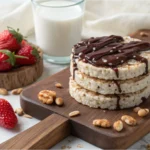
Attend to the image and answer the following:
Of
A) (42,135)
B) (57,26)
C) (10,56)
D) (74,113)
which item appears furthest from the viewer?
(57,26)

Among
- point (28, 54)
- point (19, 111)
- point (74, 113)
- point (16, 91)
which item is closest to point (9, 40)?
point (28, 54)

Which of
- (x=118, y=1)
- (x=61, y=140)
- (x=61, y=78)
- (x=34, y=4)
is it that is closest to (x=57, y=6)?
(x=34, y=4)

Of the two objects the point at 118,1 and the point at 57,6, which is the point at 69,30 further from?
the point at 118,1

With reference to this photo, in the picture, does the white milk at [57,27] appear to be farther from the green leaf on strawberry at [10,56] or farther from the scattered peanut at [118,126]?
the scattered peanut at [118,126]

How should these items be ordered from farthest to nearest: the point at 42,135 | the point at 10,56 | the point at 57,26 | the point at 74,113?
the point at 57,26 < the point at 10,56 < the point at 74,113 < the point at 42,135

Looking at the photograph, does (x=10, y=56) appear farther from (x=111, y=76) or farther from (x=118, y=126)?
(x=118, y=126)

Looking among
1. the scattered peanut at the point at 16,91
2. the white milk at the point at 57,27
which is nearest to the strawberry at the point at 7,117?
the scattered peanut at the point at 16,91

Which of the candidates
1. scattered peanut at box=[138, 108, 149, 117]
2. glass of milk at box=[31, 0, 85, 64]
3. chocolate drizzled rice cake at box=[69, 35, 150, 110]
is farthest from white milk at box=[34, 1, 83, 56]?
scattered peanut at box=[138, 108, 149, 117]
